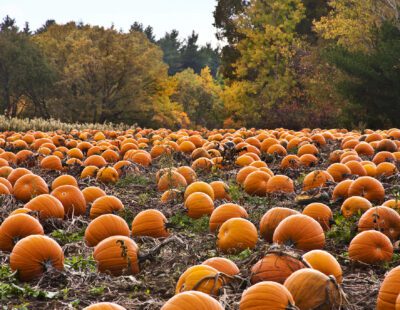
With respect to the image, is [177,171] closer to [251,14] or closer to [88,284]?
[88,284]

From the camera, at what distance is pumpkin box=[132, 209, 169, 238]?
5234 mm

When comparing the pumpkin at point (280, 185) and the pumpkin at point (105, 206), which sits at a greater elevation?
the pumpkin at point (280, 185)

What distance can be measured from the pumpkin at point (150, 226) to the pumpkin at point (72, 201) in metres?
1.15

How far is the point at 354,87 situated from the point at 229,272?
1896cm

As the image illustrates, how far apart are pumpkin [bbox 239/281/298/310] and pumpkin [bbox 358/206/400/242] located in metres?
2.09

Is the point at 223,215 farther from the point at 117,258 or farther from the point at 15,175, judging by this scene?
the point at 15,175

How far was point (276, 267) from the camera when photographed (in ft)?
11.1

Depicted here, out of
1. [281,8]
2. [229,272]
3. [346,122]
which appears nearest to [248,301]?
[229,272]

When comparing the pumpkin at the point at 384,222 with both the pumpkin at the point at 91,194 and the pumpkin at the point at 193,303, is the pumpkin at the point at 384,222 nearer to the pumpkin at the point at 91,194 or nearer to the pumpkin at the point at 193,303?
the pumpkin at the point at 193,303

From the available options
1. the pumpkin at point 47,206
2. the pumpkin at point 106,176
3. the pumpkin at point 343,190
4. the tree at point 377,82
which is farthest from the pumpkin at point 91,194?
the tree at point 377,82

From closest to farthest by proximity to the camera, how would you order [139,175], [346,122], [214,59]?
[139,175]
[346,122]
[214,59]

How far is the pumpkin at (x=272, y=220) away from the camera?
4902 mm

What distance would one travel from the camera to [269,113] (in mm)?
35500

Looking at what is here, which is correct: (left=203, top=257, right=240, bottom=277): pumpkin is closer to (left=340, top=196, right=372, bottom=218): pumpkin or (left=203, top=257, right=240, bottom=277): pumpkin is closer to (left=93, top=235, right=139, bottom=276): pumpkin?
(left=93, top=235, right=139, bottom=276): pumpkin
